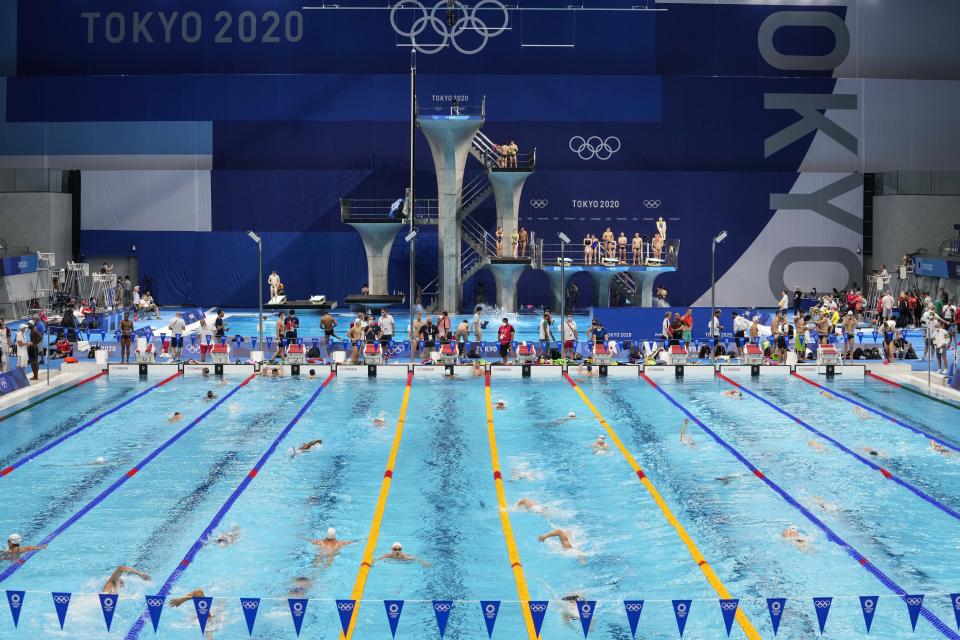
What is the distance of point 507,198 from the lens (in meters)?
36.9

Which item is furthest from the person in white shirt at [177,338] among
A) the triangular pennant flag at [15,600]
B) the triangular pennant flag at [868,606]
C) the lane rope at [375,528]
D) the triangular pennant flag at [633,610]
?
the triangular pennant flag at [868,606]

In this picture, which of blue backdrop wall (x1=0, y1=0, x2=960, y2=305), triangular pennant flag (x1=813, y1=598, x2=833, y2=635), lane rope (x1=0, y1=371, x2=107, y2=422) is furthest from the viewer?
blue backdrop wall (x1=0, y1=0, x2=960, y2=305)

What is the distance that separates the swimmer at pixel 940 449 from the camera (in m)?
18.9

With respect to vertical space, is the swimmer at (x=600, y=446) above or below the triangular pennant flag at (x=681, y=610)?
above

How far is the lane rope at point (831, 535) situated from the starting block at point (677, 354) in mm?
4933

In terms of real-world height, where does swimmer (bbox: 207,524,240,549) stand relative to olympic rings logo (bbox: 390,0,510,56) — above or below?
below

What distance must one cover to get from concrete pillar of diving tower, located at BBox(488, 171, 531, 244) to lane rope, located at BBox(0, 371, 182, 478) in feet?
45.1

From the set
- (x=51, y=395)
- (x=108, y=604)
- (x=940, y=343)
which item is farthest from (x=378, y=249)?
(x=108, y=604)

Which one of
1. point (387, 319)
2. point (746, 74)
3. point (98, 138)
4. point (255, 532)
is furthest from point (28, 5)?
point (255, 532)

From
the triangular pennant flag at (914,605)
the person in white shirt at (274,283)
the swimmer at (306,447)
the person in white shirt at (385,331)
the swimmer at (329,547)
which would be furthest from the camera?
the person in white shirt at (274,283)

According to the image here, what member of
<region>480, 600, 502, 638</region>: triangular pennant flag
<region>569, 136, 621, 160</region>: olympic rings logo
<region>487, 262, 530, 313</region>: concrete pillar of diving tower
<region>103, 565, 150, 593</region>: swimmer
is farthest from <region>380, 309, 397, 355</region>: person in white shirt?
<region>480, 600, 502, 638</region>: triangular pennant flag

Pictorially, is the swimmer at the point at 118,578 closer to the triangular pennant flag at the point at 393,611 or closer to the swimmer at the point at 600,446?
the triangular pennant flag at the point at 393,611

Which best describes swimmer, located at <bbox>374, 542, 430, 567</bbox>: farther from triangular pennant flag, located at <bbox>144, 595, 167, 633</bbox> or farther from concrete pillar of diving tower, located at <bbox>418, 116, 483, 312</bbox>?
concrete pillar of diving tower, located at <bbox>418, 116, 483, 312</bbox>

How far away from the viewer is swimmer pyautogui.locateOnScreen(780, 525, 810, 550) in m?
14.4
